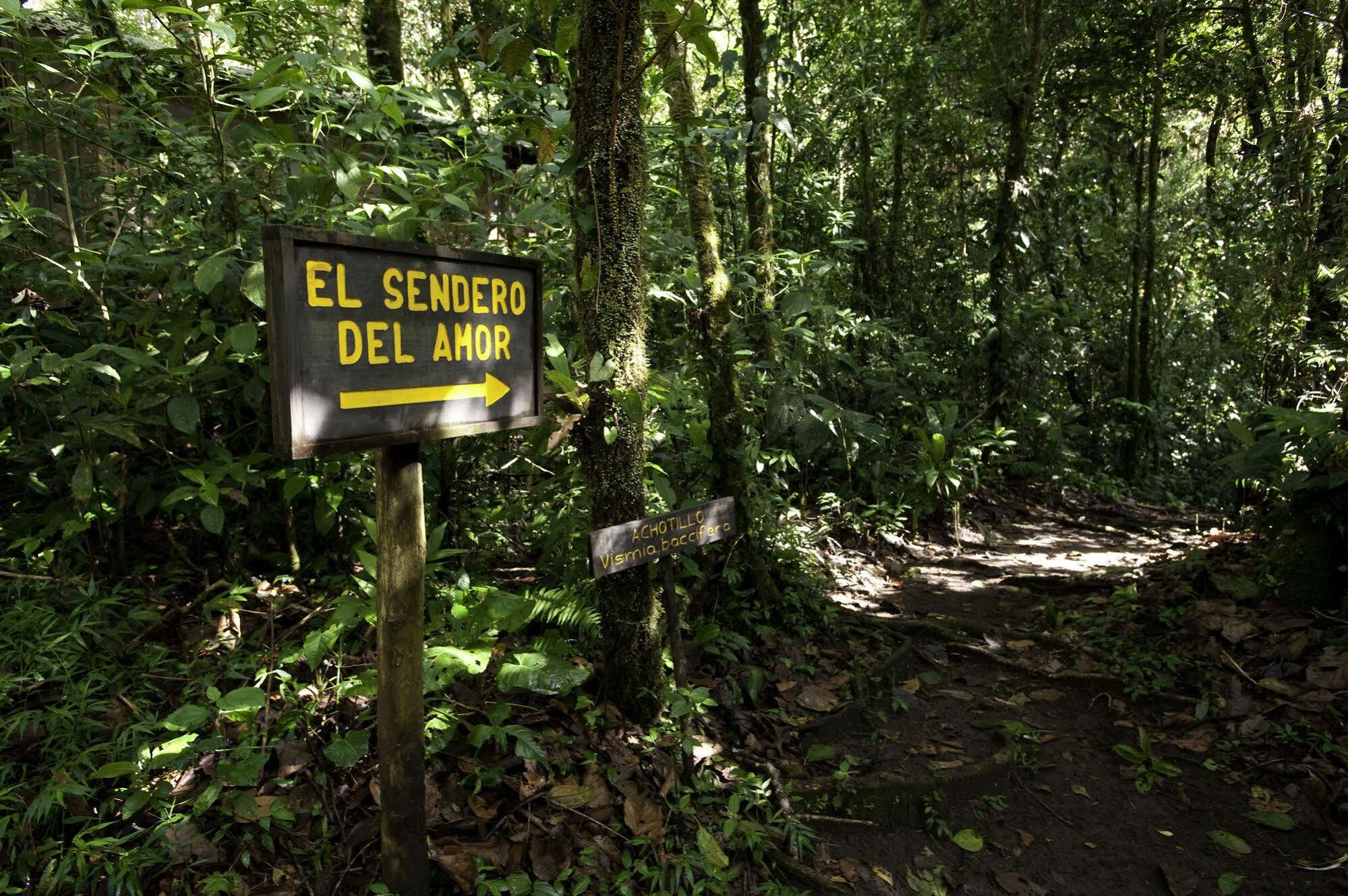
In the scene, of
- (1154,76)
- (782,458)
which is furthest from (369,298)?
(1154,76)

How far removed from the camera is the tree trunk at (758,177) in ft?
18.4

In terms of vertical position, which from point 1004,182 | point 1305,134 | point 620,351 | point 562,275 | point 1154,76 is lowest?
point 620,351

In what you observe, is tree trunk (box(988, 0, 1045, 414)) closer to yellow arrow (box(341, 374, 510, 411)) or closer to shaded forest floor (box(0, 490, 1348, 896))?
shaded forest floor (box(0, 490, 1348, 896))

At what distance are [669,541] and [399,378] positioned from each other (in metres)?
1.39

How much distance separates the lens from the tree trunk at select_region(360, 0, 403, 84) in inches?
294

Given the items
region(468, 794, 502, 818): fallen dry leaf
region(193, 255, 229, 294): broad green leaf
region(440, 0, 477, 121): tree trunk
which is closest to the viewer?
region(193, 255, 229, 294): broad green leaf

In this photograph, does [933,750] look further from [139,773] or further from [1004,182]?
[1004,182]

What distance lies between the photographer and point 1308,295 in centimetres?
686

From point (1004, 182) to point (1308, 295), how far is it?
363 cm

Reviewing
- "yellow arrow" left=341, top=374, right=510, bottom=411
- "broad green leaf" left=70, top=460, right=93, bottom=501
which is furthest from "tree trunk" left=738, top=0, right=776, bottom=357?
"broad green leaf" left=70, top=460, right=93, bottom=501

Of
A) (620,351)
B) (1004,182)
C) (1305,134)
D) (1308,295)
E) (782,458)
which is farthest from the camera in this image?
(1004,182)

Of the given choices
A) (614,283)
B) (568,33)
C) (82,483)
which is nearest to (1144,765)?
(614,283)

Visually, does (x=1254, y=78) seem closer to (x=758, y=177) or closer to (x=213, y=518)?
(x=758, y=177)

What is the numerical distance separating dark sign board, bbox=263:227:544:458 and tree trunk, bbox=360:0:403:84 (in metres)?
6.00
